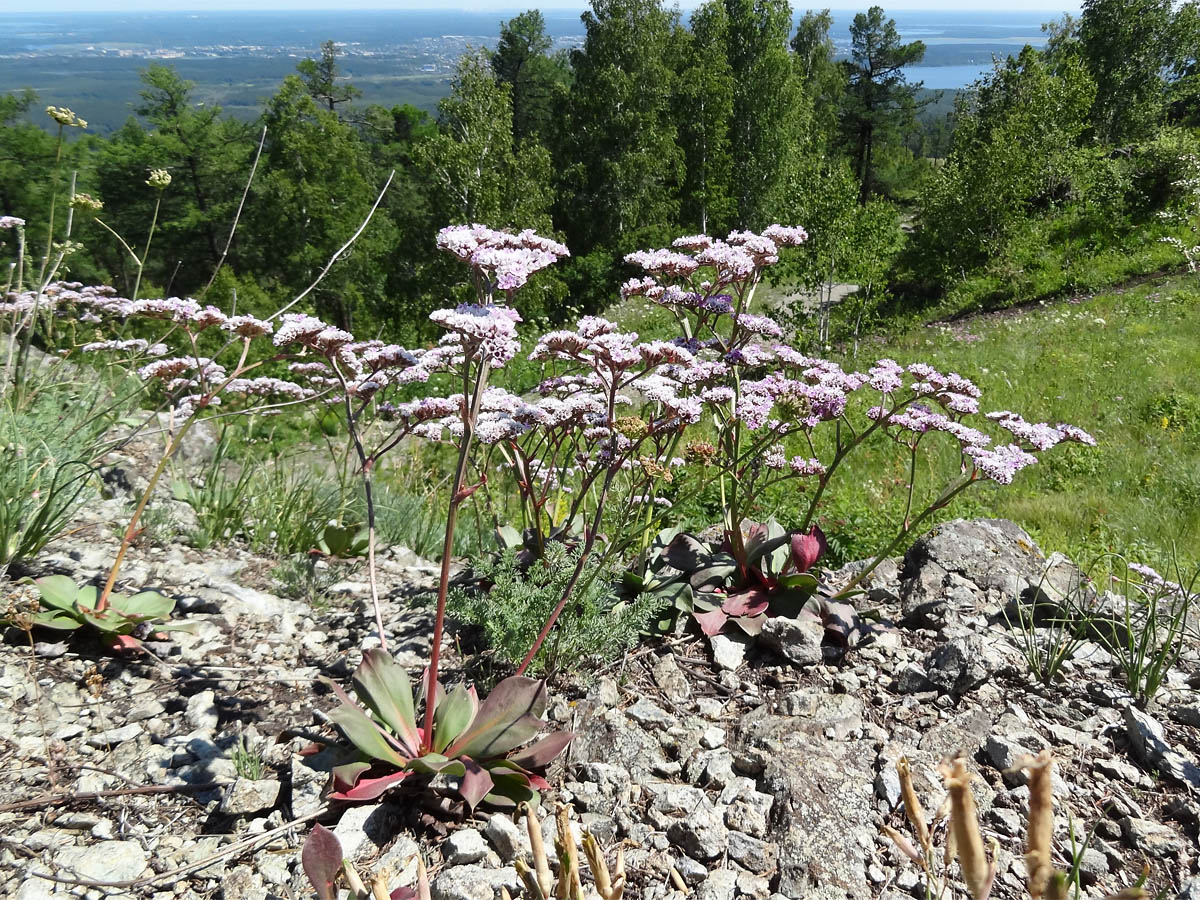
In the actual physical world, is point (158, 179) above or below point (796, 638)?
above

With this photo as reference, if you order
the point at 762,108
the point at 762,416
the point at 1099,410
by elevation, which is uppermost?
the point at 762,108

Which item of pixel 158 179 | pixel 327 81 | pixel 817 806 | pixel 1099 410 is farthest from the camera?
pixel 327 81

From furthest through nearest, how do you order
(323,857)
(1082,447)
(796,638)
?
(1082,447)
(796,638)
(323,857)

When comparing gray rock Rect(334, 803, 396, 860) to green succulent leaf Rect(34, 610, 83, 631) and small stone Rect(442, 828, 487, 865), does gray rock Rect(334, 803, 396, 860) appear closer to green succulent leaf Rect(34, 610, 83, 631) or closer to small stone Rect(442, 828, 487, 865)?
small stone Rect(442, 828, 487, 865)

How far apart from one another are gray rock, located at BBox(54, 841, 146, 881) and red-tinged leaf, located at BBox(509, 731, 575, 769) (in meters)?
1.09

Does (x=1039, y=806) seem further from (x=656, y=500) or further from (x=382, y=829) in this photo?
(x=656, y=500)

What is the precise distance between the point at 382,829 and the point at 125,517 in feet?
8.79

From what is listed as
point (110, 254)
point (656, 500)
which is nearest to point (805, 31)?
point (110, 254)

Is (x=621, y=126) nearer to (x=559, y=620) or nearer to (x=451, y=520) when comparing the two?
(x=559, y=620)

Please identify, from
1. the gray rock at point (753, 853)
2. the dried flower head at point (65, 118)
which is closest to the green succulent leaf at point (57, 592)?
the dried flower head at point (65, 118)

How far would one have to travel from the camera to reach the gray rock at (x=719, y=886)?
2154mm

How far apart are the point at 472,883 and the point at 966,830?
1699mm

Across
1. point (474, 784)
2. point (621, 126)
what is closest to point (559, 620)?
point (474, 784)

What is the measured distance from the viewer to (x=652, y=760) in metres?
2.66
